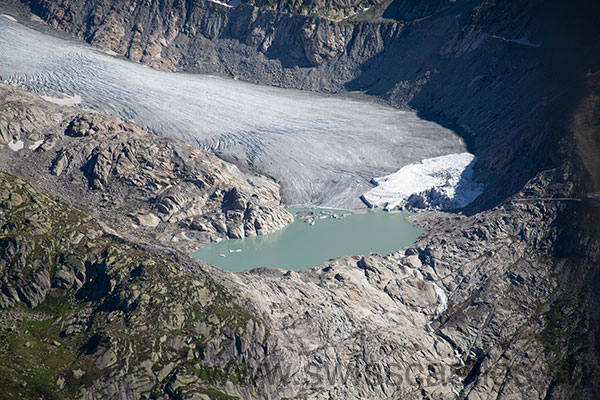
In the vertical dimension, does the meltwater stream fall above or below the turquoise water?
above

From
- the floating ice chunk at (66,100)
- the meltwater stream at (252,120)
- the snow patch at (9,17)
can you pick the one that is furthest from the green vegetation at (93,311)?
the snow patch at (9,17)

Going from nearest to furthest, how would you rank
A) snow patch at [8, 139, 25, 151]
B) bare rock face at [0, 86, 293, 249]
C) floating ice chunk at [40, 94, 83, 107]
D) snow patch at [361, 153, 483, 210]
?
bare rock face at [0, 86, 293, 249]
snow patch at [8, 139, 25, 151]
snow patch at [361, 153, 483, 210]
floating ice chunk at [40, 94, 83, 107]

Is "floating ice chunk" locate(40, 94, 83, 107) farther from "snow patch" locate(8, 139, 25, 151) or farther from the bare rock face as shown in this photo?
"snow patch" locate(8, 139, 25, 151)

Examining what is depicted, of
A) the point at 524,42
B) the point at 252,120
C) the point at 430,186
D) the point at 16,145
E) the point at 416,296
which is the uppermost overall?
the point at 524,42

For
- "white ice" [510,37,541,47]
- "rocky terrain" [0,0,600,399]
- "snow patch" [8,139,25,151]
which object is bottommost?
"snow patch" [8,139,25,151]

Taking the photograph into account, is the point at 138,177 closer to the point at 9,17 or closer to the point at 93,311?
the point at 93,311

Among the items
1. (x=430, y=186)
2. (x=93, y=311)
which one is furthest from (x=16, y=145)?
(x=430, y=186)

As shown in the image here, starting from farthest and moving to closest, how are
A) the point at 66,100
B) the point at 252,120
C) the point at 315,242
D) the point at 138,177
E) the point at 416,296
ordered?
1. the point at 252,120
2. the point at 66,100
3. the point at 138,177
4. the point at 315,242
5. the point at 416,296

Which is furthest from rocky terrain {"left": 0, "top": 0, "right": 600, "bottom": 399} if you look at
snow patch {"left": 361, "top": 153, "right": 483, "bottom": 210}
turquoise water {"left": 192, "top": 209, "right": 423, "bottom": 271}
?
turquoise water {"left": 192, "top": 209, "right": 423, "bottom": 271}
